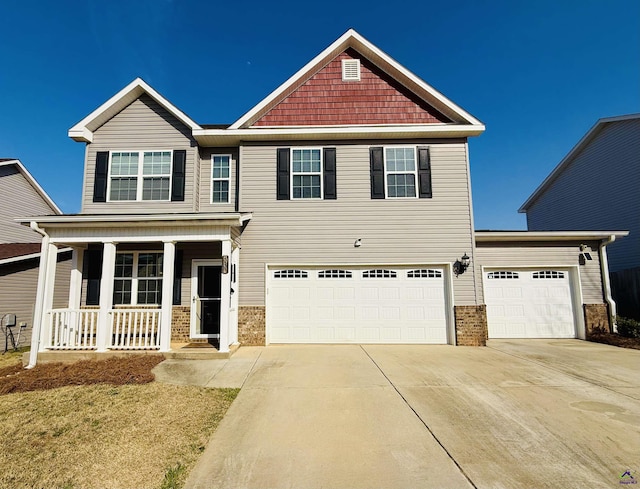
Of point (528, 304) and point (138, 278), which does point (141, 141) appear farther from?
point (528, 304)

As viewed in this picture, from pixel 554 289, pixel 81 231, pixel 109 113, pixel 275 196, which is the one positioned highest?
pixel 109 113

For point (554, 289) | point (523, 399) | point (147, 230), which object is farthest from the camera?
point (554, 289)

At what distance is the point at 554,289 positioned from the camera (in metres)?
10.2

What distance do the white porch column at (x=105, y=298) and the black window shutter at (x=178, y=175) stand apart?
2278mm

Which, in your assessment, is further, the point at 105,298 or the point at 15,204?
the point at 15,204

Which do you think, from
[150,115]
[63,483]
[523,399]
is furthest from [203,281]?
[523,399]

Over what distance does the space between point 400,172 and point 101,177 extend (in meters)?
8.81

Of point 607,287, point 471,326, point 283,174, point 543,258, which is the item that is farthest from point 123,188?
point 607,287

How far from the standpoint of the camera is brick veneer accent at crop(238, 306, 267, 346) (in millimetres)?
8961

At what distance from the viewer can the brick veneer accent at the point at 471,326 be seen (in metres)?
9.02

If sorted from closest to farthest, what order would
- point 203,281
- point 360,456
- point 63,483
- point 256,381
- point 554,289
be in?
point 63,483, point 360,456, point 256,381, point 203,281, point 554,289

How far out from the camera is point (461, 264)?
925 centimetres

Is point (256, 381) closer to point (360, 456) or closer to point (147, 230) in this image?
point (360, 456)

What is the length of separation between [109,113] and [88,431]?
9.19 meters
